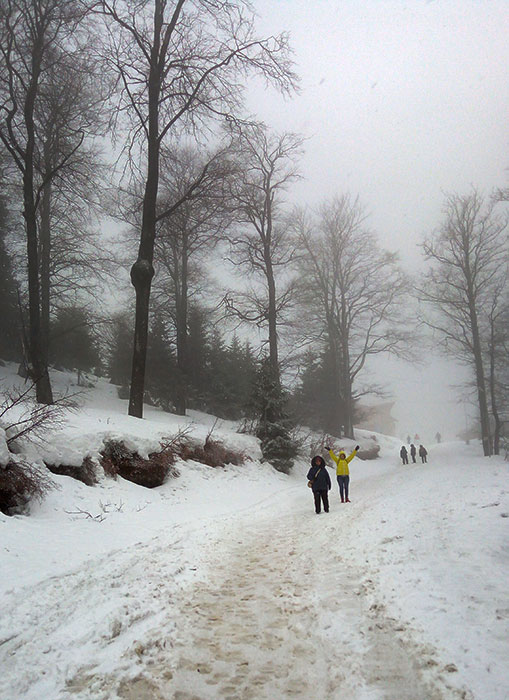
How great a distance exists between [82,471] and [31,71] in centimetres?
1255

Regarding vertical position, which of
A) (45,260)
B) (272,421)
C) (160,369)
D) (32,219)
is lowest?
(272,421)

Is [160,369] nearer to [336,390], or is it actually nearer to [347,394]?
[336,390]

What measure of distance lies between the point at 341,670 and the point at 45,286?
1918 centimetres

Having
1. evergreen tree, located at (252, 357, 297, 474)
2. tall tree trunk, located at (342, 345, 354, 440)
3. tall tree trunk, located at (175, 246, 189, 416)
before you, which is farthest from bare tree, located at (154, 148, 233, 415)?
tall tree trunk, located at (342, 345, 354, 440)

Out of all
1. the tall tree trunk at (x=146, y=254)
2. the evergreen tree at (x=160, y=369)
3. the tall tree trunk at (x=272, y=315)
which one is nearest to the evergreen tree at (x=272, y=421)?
the tall tree trunk at (x=272, y=315)

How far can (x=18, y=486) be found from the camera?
5.91 metres

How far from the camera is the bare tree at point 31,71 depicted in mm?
12117

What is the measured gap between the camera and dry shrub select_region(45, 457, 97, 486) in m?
7.34

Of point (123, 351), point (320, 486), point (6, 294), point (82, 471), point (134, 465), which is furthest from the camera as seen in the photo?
point (123, 351)

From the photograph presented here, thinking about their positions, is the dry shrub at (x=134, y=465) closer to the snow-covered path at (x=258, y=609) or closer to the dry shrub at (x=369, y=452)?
the snow-covered path at (x=258, y=609)

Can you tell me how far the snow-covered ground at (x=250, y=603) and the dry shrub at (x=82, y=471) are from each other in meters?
0.16

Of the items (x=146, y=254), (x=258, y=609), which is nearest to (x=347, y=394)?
(x=146, y=254)

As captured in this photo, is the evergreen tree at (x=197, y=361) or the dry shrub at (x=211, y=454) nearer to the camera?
the dry shrub at (x=211, y=454)

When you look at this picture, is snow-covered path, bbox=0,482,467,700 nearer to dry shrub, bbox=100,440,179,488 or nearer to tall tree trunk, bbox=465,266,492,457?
dry shrub, bbox=100,440,179,488
